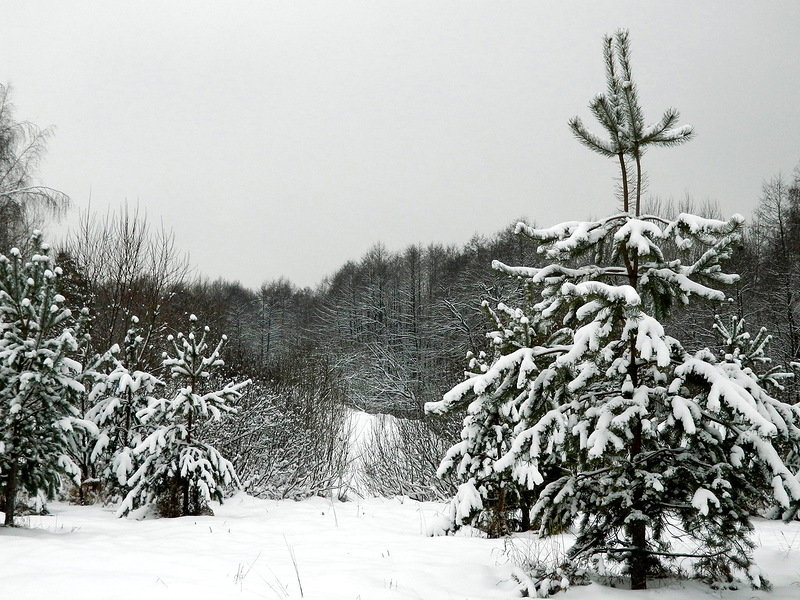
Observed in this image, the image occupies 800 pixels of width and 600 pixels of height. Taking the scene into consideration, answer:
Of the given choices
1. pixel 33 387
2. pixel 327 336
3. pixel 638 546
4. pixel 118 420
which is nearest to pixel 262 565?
pixel 638 546

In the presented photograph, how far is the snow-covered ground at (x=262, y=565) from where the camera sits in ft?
12.6

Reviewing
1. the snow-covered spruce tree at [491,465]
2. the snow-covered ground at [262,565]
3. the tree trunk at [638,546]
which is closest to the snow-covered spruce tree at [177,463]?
the snow-covered ground at [262,565]

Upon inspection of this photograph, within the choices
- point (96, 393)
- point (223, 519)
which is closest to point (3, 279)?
point (96, 393)

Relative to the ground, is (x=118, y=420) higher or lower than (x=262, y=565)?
higher

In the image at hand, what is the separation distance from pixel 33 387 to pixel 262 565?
3682 mm

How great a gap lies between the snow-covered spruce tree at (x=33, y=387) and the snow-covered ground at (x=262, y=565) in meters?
0.65

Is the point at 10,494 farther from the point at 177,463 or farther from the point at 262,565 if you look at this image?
the point at 262,565

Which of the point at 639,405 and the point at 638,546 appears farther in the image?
the point at 638,546

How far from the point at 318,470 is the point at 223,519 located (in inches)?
222

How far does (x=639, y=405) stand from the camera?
13.5 feet

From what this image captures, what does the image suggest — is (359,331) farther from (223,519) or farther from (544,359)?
(544,359)

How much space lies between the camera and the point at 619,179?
16.4ft

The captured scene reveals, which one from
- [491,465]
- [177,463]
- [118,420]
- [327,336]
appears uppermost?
[327,336]

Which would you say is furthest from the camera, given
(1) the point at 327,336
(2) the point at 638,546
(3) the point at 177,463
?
(1) the point at 327,336
